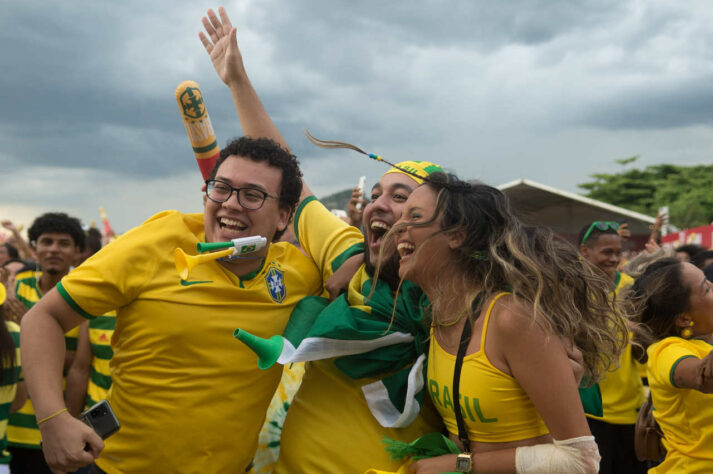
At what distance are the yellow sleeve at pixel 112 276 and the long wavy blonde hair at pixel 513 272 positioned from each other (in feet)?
2.84

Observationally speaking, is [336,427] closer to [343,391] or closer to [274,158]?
[343,391]

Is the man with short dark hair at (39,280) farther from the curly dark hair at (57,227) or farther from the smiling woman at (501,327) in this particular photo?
the smiling woman at (501,327)

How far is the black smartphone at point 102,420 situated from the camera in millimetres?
2051

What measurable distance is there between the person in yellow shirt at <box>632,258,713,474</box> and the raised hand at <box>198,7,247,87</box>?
2.46 meters

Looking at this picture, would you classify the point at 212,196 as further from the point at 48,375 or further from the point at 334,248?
the point at 48,375

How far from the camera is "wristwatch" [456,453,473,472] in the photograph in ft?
6.11

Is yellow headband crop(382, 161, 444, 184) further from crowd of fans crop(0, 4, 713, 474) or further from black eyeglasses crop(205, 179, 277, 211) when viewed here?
black eyeglasses crop(205, 179, 277, 211)

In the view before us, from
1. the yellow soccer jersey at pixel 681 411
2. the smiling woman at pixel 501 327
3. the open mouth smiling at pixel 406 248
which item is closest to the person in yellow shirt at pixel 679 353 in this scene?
the yellow soccer jersey at pixel 681 411

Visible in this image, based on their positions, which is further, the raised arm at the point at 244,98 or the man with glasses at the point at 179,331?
the raised arm at the point at 244,98

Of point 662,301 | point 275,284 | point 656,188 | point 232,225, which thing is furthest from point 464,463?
point 656,188

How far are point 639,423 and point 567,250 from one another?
2.23 m

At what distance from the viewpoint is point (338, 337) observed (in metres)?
2.12

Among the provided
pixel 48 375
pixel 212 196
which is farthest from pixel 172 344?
pixel 212 196

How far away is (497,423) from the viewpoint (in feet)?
6.04
